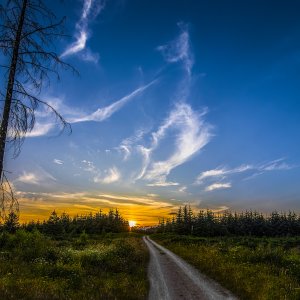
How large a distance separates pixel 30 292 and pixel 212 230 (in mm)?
118789

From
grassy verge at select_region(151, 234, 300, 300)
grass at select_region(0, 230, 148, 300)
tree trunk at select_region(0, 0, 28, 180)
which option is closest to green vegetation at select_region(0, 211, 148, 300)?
grass at select_region(0, 230, 148, 300)

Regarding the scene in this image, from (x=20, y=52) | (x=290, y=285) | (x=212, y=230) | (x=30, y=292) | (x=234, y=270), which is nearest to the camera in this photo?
(x=20, y=52)

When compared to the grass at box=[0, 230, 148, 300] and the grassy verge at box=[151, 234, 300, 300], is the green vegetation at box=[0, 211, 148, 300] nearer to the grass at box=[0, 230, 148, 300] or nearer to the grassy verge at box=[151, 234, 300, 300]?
the grass at box=[0, 230, 148, 300]

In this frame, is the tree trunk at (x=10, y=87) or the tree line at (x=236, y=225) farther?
the tree line at (x=236, y=225)

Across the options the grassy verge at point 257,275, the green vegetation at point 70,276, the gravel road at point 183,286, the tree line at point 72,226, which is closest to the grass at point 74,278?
the green vegetation at point 70,276

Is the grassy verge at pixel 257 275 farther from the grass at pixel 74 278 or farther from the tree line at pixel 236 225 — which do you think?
the tree line at pixel 236 225

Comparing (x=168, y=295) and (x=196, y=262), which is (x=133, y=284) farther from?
(x=196, y=262)

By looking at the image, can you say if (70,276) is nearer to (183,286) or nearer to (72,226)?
(183,286)

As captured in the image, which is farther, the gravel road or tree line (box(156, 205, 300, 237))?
tree line (box(156, 205, 300, 237))

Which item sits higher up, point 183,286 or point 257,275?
point 257,275

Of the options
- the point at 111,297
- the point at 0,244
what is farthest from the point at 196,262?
the point at 0,244

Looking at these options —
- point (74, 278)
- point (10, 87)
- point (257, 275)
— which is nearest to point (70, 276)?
point (74, 278)

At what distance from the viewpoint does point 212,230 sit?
124 m

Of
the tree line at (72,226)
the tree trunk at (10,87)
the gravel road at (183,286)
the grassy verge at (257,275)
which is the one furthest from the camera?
the tree line at (72,226)
